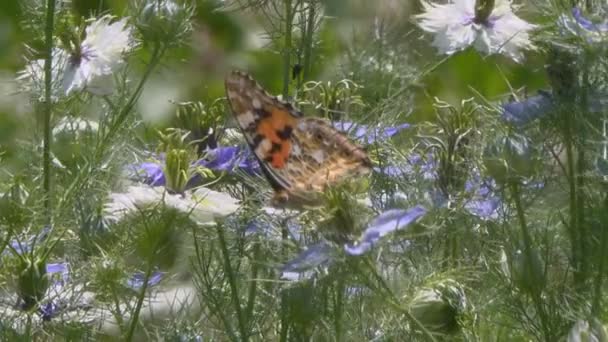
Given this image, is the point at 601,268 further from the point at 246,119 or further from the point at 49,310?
the point at 49,310

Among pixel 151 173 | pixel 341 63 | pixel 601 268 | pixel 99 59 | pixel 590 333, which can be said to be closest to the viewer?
pixel 590 333

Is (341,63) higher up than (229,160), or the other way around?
(341,63)

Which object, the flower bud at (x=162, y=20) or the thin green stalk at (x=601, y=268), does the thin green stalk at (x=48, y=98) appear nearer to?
the flower bud at (x=162, y=20)

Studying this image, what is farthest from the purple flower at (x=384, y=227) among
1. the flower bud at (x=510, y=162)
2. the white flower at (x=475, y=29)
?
the white flower at (x=475, y=29)

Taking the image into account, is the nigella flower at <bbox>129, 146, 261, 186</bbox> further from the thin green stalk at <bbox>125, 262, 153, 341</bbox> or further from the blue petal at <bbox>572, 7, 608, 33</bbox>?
the blue petal at <bbox>572, 7, 608, 33</bbox>

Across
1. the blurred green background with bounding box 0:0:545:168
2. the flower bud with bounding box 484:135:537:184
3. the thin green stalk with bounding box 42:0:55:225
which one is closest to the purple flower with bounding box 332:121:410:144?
the blurred green background with bounding box 0:0:545:168

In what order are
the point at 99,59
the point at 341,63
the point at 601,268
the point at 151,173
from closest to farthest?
the point at 601,268 → the point at 151,173 → the point at 99,59 → the point at 341,63

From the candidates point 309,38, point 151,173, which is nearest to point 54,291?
point 151,173
